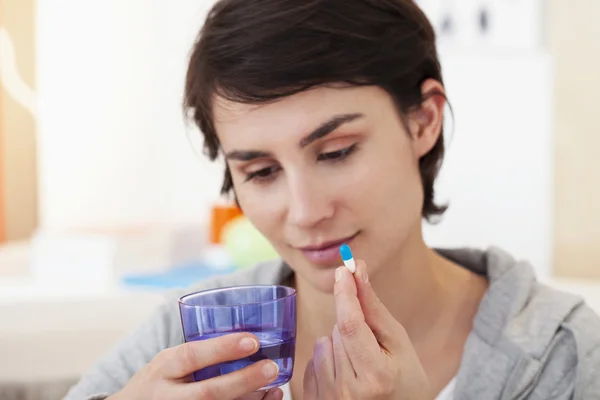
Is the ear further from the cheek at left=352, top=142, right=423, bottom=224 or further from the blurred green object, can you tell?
the blurred green object

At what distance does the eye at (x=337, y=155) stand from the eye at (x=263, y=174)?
0.25 ft

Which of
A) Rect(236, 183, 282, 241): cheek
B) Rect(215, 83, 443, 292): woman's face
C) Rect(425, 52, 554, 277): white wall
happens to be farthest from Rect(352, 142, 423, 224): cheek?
Rect(425, 52, 554, 277): white wall

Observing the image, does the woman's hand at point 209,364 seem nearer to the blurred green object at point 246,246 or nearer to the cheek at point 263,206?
the cheek at point 263,206

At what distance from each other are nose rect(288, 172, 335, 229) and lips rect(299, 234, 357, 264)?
0.15ft

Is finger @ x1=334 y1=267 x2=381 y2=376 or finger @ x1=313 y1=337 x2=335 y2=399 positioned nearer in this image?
finger @ x1=334 y1=267 x2=381 y2=376

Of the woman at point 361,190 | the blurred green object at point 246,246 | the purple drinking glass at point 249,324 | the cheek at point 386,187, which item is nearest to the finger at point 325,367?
the woman at point 361,190

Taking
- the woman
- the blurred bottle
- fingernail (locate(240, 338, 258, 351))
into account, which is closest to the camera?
fingernail (locate(240, 338, 258, 351))

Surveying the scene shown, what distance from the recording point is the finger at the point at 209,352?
816mm

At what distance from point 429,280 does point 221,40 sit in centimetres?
54

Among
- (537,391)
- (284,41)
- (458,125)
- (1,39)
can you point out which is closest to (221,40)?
(284,41)

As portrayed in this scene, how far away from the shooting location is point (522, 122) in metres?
2.84

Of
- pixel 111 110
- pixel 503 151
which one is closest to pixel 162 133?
pixel 111 110

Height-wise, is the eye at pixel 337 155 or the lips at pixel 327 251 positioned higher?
the eye at pixel 337 155

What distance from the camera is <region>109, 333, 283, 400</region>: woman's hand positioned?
2.68 feet
